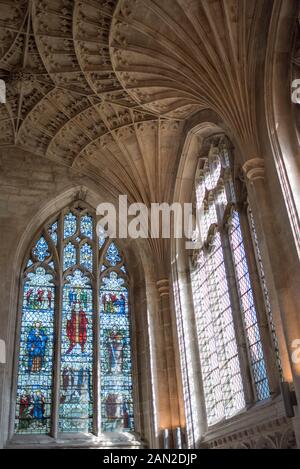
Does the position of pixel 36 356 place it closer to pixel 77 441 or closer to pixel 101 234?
pixel 77 441

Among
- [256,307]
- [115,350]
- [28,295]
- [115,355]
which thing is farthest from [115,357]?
[256,307]

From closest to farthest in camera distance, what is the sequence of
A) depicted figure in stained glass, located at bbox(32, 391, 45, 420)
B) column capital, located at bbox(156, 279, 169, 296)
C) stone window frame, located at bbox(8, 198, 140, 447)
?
stone window frame, located at bbox(8, 198, 140, 447)
depicted figure in stained glass, located at bbox(32, 391, 45, 420)
column capital, located at bbox(156, 279, 169, 296)

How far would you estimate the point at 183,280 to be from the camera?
13133mm

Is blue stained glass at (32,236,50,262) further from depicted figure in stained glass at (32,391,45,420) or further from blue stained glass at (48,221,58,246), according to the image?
depicted figure in stained glass at (32,391,45,420)

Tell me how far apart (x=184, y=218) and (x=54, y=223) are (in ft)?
12.5

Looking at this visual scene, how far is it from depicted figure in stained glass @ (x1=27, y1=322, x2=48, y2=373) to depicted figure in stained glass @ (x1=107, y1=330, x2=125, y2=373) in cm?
164

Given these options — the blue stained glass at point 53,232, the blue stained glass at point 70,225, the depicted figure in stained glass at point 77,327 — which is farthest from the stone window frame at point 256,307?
the blue stained glass at point 53,232

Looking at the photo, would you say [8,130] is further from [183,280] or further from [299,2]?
[299,2]

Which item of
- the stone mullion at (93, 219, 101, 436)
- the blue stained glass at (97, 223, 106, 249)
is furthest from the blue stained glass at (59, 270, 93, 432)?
the blue stained glass at (97, 223, 106, 249)

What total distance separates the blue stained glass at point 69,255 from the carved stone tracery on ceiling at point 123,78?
2.07 meters

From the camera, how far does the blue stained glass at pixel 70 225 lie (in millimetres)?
14632

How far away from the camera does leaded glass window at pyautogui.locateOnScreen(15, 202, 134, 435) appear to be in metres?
12.2

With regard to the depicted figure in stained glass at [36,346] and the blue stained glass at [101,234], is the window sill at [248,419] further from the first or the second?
the blue stained glass at [101,234]

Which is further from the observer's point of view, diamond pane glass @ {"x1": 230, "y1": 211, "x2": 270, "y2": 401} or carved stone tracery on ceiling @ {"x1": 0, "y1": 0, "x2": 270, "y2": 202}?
carved stone tracery on ceiling @ {"x1": 0, "y1": 0, "x2": 270, "y2": 202}
